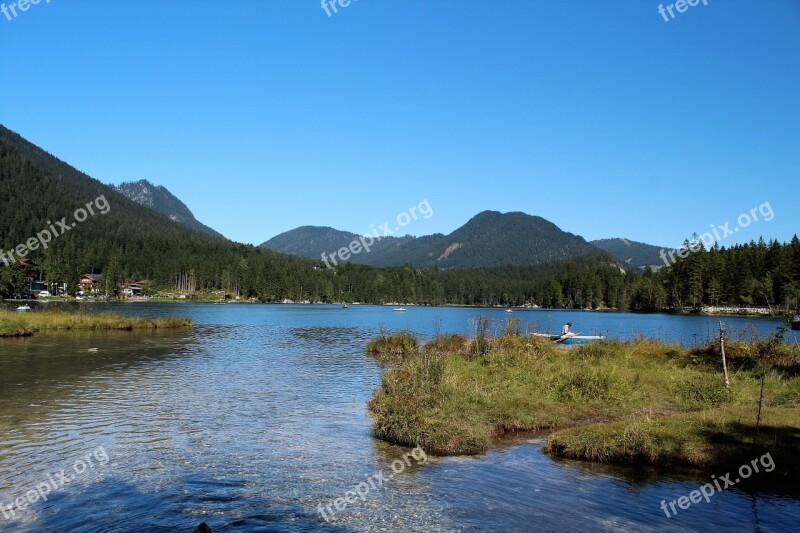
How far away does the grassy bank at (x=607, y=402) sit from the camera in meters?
16.0

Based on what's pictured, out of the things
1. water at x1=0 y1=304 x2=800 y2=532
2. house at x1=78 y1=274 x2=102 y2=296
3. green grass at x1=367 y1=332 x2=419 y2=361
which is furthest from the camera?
house at x1=78 y1=274 x2=102 y2=296

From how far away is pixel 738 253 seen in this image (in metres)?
156

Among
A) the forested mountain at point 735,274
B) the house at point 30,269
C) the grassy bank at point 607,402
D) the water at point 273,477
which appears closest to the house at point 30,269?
the house at point 30,269

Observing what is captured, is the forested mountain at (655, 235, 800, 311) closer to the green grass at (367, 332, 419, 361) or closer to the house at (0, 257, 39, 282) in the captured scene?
the green grass at (367, 332, 419, 361)

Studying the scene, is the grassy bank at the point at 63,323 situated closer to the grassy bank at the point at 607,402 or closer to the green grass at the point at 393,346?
the green grass at the point at 393,346

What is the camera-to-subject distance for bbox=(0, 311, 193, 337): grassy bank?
52438mm

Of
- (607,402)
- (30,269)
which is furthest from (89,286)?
(607,402)

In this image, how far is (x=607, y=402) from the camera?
2142 centimetres

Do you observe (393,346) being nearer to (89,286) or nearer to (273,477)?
(273,477)

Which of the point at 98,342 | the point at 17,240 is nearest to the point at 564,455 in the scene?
the point at 98,342

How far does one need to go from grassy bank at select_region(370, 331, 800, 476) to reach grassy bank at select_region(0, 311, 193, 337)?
46288mm

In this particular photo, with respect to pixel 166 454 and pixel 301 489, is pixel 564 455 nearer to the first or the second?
pixel 301 489

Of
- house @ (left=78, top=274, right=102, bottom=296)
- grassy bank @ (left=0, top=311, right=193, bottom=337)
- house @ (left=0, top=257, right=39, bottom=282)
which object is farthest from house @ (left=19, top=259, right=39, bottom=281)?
grassy bank @ (left=0, top=311, right=193, bottom=337)

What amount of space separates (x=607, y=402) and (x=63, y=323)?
60.1m
